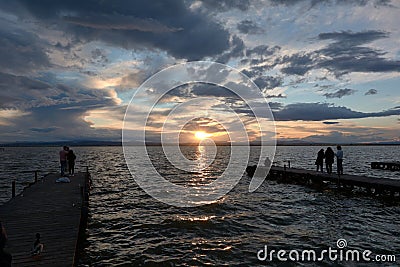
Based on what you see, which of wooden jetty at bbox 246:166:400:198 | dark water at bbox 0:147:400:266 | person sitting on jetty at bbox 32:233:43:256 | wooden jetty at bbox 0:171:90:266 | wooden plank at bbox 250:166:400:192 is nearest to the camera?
person sitting on jetty at bbox 32:233:43:256

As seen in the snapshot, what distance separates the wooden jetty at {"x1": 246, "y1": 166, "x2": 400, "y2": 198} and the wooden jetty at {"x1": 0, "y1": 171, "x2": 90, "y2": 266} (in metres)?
21.4

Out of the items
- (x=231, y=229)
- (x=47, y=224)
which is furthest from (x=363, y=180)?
(x=47, y=224)

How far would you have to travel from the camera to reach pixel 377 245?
1280 centimetres

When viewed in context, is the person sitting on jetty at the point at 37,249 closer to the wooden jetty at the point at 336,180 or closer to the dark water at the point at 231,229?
the dark water at the point at 231,229

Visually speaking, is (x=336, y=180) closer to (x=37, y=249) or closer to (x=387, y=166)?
(x=37, y=249)

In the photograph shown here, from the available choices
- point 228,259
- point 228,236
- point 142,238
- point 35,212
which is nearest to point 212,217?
point 228,236

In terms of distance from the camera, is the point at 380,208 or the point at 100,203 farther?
the point at 100,203

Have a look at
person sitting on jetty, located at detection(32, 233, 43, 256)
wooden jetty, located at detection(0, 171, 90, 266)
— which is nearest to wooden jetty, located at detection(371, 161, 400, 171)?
wooden jetty, located at detection(0, 171, 90, 266)

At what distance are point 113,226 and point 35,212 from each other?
4016mm

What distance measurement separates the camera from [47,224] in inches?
477

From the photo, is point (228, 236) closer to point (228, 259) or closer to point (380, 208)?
point (228, 259)

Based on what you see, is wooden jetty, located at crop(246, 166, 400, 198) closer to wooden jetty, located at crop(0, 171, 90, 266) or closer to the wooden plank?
the wooden plank

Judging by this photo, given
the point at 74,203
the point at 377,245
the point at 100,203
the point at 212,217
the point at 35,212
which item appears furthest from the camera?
the point at 100,203

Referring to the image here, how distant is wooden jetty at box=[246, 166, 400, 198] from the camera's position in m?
22.8
